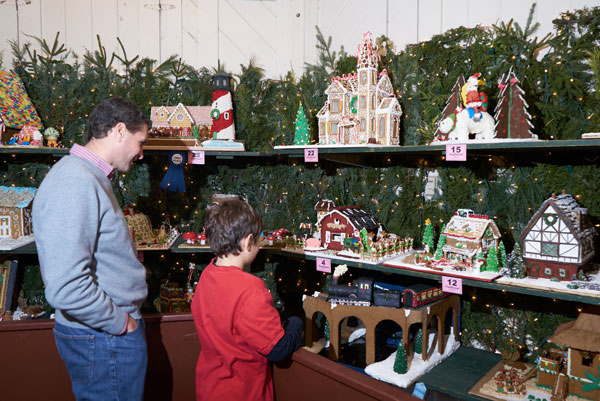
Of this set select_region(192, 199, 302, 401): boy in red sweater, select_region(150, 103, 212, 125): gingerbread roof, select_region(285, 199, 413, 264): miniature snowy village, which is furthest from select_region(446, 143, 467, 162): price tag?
select_region(150, 103, 212, 125): gingerbread roof

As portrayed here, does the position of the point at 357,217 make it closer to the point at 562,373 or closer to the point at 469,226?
the point at 469,226

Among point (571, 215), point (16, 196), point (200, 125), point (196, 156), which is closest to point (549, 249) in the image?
point (571, 215)

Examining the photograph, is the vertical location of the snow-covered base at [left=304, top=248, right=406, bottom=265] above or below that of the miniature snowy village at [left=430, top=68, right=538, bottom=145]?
below

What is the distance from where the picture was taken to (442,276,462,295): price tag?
2.18 m

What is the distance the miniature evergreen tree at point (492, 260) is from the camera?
223 centimetres

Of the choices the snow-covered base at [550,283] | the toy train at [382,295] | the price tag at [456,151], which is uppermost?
the price tag at [456,151]

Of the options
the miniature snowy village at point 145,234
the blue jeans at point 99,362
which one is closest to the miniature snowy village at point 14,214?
the miniature snowy village at point 145,234

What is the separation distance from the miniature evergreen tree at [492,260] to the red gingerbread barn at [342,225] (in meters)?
0.73

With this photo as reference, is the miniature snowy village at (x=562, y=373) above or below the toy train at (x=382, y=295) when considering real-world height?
below

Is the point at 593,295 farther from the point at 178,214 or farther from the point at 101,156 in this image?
the point at 178,214

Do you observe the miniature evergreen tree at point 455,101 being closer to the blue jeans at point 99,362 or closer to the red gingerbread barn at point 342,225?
the red gingerbread barn at point 342,225

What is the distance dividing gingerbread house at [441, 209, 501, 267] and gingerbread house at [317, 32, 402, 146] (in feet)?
1.92

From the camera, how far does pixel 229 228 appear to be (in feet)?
5.57

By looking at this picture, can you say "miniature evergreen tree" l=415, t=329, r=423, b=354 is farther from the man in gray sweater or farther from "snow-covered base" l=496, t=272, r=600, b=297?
the man in gray sweater
